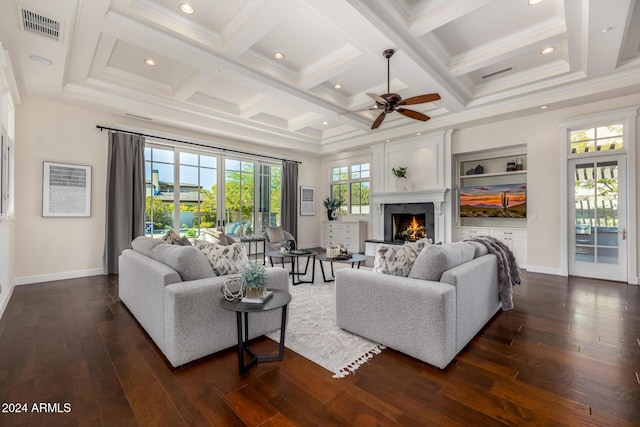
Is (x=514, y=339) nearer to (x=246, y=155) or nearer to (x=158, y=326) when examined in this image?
(x=158, y=326)

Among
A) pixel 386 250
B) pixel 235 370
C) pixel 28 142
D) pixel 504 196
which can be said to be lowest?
pixel 235 370

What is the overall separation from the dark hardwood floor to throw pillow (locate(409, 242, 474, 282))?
0.66m

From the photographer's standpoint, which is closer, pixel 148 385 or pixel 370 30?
pixel 148 385

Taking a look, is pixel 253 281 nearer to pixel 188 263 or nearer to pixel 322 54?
pixel 188 263

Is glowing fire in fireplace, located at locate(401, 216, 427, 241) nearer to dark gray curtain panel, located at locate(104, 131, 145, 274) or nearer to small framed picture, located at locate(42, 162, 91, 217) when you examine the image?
dark gray curtain panel, located at locate(104, 131, 145, 274)

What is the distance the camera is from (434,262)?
7.64 feet

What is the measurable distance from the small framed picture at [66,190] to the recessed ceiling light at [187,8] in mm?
3417

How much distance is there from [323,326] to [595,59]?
4.88 metres

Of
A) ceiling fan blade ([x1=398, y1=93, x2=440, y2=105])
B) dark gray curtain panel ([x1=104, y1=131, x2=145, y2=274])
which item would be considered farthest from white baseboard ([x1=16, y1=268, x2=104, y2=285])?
ceiling fan blade ([x1=398, y1=93, x2=440, y2=105])

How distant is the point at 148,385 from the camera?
75.9 inches

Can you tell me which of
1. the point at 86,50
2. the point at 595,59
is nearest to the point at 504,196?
the point at 595,59

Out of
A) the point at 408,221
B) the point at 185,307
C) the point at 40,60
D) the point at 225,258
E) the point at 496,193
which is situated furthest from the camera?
the point at 408,221

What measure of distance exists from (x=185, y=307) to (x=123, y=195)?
4206 mm

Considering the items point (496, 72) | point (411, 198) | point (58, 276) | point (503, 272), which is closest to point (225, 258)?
point (503, 272)
